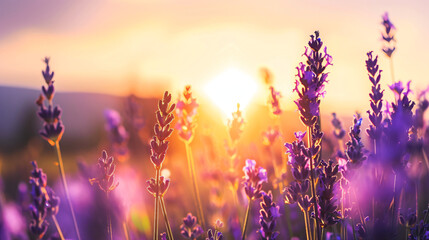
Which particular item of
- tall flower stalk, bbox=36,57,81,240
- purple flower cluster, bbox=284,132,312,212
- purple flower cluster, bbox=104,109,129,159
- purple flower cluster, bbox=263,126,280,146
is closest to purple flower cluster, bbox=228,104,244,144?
purple flower cluster, bbox=263,126,280,146

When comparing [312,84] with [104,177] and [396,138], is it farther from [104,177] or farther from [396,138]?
[104,177]

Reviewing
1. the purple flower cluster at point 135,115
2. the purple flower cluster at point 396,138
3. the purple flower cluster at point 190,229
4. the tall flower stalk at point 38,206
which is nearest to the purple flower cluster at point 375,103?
the purple flower cluster at point 396,138

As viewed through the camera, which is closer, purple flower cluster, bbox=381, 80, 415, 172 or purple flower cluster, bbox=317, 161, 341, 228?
purple flower cluster, bbox=317, 161, 341, 228

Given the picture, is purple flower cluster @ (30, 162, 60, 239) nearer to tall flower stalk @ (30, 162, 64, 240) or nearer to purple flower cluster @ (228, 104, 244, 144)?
tall flower stalk @ (30, 162, 64, 240)

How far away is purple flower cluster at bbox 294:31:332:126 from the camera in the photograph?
176 centimetres

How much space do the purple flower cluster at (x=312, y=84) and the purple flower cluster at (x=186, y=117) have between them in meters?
1.20

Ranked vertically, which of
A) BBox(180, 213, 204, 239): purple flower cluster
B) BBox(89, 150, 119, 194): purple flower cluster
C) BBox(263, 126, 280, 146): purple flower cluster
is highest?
BBox(263, 126, 280, 146): purple flower cluster

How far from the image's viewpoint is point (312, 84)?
1.76m

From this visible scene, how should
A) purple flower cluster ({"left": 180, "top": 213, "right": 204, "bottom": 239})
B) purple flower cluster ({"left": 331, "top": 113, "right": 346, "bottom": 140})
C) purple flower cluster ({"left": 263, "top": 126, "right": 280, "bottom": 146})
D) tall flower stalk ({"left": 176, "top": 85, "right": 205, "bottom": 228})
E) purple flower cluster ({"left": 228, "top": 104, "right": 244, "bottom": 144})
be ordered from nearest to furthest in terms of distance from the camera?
purple flower cluster ({"left": 180, "top": 213, "right": 204, "bottom": 239}) → tall flower stalk ({"left": 176, "top": 85, "right": 205, "bottom": 228}) → purple flower cluster ({"left": 228, "top": 104, "right": 244, "bottom": 144}) → purple flower cluster ({"left": 331, "top": 113, "right": 346, "bottom": 140}) → purple flower cluster ({"left": 263, "top": 126, "right": 280, "bottom": 146})

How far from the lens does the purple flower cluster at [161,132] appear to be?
184 centimetres

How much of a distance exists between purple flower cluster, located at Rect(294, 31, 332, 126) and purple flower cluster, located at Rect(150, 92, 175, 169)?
625 millimetres

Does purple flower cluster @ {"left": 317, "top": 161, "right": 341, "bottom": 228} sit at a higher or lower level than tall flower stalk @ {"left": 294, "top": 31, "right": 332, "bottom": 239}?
lower

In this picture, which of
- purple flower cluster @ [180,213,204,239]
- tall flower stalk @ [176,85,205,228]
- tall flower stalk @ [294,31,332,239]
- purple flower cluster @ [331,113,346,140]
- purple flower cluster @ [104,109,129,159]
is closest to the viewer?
tall flower stalk @ [294,31,332,239]

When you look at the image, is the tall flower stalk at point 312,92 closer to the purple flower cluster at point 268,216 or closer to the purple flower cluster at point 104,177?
the purple flower cluster at point 268,216
